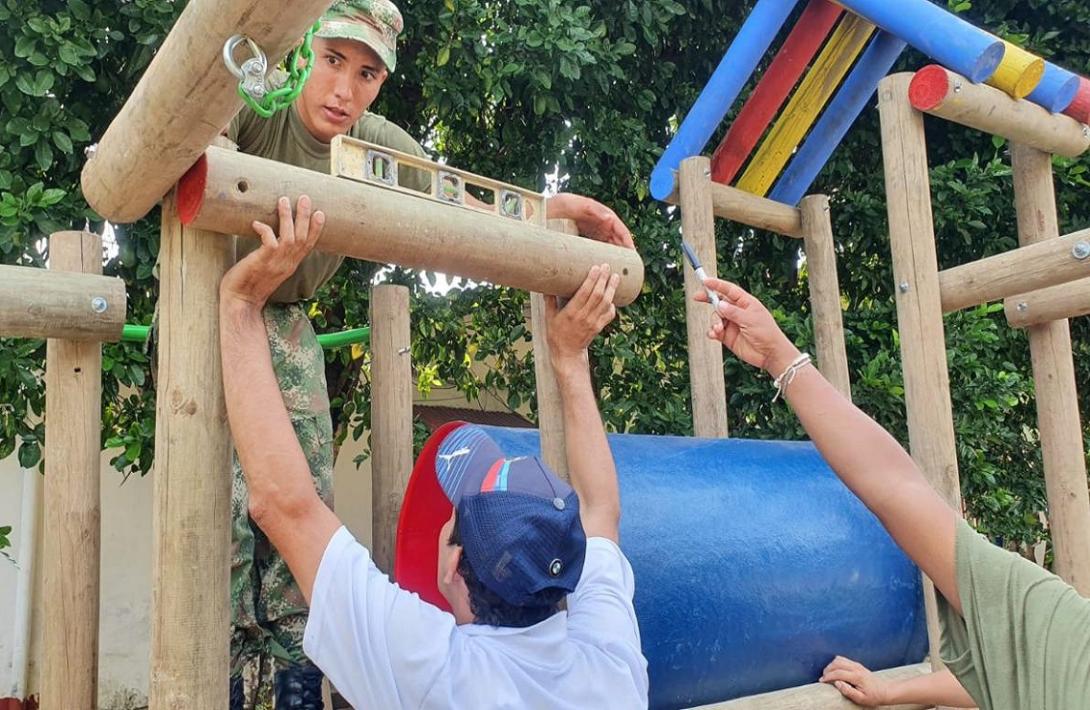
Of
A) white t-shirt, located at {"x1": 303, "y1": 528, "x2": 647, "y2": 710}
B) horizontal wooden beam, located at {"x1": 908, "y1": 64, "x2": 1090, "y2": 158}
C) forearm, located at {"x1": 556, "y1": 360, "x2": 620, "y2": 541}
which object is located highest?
horizontal wooden beam, located at {"x1": 908, "y1": 64, "x2": 1090, "y2": 158}

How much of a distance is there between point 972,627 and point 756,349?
2.07ft

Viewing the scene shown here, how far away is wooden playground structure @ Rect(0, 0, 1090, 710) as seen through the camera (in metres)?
1.56

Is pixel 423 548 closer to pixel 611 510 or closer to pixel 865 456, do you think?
pixel 611 510

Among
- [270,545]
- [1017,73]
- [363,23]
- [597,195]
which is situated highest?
A: [597,195]

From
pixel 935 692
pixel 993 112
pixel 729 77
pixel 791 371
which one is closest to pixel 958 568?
pixel 791 371

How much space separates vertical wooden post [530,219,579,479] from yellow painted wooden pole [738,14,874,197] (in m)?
2.14

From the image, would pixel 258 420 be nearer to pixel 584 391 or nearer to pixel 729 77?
pixel 584 391

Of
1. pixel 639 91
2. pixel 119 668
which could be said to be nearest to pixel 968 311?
pixel 639 91

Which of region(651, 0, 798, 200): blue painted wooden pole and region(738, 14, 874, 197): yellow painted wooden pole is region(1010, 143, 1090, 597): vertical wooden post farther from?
region(651, 0, 798, 200): blue painted wooden pole

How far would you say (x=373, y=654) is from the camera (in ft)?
4.71

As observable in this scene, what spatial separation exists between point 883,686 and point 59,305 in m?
2.40

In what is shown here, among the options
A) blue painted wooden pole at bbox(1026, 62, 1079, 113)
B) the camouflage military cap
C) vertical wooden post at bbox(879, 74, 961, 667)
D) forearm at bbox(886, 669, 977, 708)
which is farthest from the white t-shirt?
blue painted wooden pole at bbox(1026, 62, 1079, 113)

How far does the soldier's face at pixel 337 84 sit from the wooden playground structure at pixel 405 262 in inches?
18.7

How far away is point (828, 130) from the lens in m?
4.41
